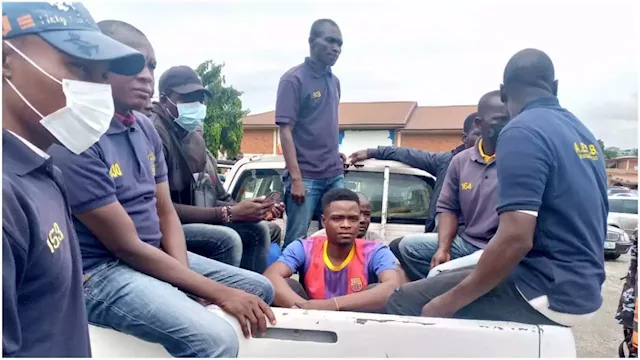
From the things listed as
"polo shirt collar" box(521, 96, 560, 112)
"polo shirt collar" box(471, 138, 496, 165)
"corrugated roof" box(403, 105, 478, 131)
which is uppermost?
"polo shirt collar" box(521, 96, 560, 112)

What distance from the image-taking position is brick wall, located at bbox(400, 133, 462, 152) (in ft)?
82.3

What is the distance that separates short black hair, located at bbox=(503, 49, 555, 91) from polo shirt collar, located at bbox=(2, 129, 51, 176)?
1739mm

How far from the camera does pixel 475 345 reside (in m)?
1.67

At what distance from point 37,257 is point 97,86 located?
508 millimetres

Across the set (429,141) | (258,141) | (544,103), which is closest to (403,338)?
(544,103)

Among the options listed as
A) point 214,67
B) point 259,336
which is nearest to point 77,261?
point 259,336

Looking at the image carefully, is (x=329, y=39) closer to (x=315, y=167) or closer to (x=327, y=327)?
(x=315, y=167)

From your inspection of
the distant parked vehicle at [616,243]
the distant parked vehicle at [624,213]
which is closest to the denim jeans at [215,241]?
the distant parked vehicle at [616,243]

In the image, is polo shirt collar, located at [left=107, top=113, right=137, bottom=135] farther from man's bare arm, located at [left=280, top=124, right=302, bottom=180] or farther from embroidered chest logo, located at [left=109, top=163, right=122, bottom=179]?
man's bare arm, located at [left=280, top=124, right=302, bottom=180]

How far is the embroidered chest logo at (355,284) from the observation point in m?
2.52

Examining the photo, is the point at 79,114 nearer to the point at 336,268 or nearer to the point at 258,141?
the point at 336,268

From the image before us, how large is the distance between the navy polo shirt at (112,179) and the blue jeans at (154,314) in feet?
0.34

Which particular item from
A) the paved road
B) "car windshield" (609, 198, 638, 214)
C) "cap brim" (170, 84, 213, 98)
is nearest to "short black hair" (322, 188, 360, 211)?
"cap brim" (170, 84, 213, 98)

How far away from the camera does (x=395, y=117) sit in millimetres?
26578
